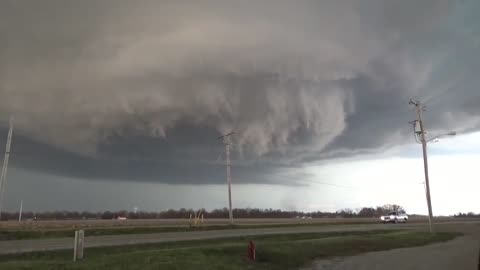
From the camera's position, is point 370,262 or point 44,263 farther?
point 370,262

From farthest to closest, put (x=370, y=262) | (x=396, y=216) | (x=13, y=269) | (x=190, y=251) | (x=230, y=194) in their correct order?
1. (x=396, y=216)
2. (x=230, y=194)
3. (x=370, y=262)
4. (x=190, y=251)
5. (x=13, y=269)

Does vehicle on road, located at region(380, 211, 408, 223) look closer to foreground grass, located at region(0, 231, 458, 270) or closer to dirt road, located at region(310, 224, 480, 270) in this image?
foreground grass, located at region(0, 231, 458, 270)

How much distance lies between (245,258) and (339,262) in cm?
525

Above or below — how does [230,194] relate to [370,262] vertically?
above

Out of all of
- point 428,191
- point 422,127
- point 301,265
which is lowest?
point 301,265

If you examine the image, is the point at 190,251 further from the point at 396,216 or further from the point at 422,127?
the point at 396,216

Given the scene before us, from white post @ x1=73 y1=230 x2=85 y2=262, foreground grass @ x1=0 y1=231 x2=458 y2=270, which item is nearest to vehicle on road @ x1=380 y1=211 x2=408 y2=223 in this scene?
foreground grass @ x1=0 y1=231 x2=458 y2=270

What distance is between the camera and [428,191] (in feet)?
161

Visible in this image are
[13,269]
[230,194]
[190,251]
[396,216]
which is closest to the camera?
[13,269]

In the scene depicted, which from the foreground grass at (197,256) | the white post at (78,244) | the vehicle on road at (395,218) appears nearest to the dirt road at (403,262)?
the foreground grass at (197,256)

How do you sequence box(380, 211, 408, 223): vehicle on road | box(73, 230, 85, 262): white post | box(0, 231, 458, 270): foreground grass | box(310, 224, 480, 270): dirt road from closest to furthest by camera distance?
1. box(0, 231, 458, 270): foreground grass
2. box(73, 230, 85, 262): white post
3. box(310, 224, 480, 270): dirt road
4. box(380, 211, 408, 223): vehicle on road

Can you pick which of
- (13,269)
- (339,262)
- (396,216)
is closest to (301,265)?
(339,262)

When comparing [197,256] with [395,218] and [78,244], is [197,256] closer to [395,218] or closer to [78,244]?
[78,244]

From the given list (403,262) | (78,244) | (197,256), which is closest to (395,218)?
(403,262)
